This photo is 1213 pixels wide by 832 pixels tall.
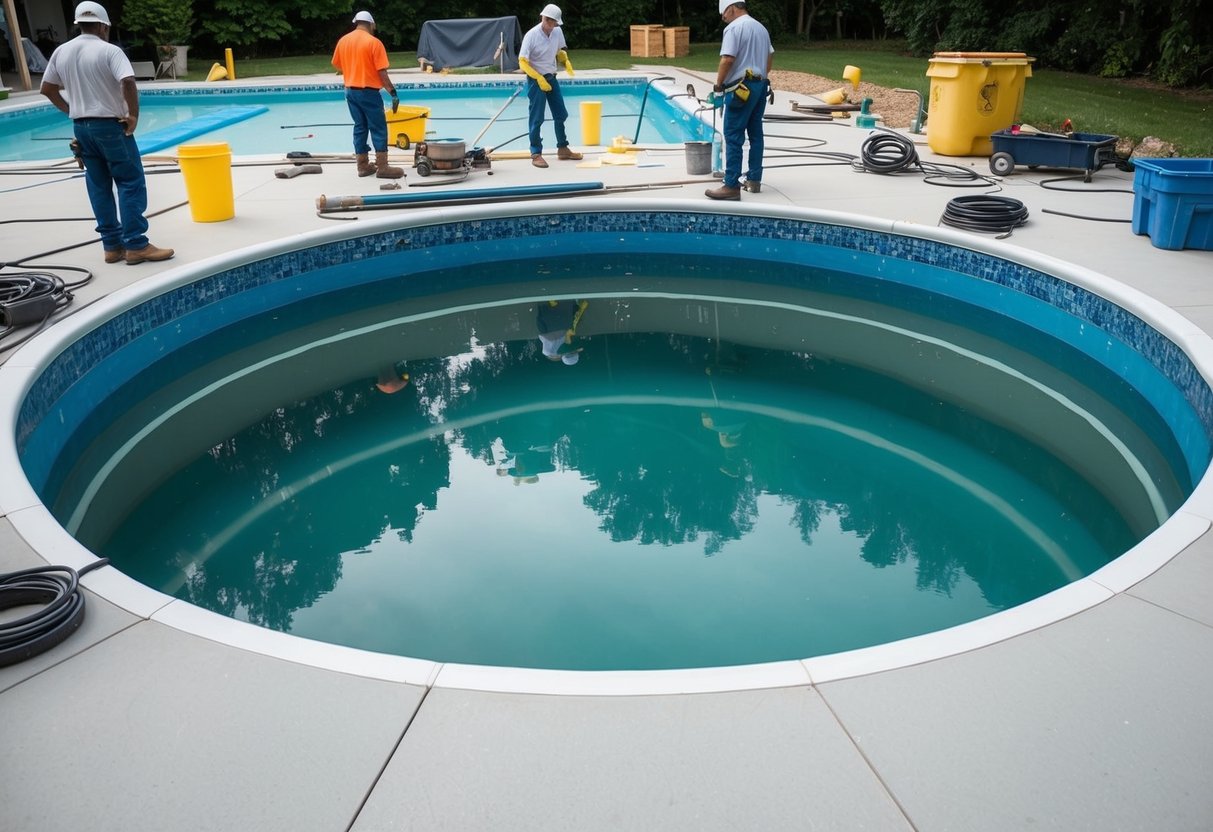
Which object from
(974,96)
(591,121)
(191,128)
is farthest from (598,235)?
(191,128)

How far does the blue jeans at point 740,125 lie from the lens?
6.25 m

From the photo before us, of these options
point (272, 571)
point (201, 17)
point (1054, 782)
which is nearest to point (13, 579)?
point (272, 571)

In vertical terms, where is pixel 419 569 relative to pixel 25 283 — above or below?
below

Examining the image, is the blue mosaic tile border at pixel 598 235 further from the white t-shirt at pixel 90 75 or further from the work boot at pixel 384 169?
the work boot at pixel 384 169

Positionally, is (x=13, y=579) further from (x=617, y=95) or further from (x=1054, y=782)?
(x=617, y=95)

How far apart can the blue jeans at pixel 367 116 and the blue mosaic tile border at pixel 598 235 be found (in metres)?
1.49

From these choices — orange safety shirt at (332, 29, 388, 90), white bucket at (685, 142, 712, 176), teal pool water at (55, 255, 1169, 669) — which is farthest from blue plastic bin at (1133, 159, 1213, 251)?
orange safety shirt at (332, 29, 388, 90)

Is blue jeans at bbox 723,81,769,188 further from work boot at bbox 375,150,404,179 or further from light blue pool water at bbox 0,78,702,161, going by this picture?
light blue pool water at bbox 0,78,702,161

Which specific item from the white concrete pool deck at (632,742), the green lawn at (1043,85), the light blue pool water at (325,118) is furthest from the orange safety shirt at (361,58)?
the green lawn at (1043,85)

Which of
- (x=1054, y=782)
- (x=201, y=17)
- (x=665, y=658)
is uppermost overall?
(x=201, y=17)

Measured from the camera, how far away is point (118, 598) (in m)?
2.34

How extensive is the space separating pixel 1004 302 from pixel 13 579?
16.5ft

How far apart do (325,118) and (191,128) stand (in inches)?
91.4

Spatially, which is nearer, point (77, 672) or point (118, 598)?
point (77, 672)
